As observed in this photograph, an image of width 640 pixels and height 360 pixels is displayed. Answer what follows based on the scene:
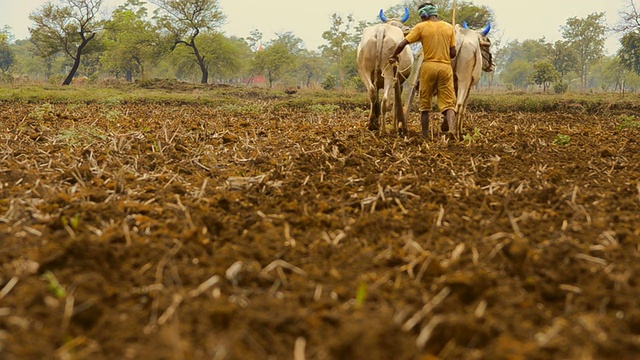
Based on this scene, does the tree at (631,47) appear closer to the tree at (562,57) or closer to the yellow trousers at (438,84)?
the tree at (562,57)

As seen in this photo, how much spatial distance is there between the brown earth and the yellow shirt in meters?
2.12

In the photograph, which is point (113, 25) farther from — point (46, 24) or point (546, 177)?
point (546, 177)

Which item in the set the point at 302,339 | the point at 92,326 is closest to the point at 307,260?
the point at 302,339

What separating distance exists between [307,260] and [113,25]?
1696 inches

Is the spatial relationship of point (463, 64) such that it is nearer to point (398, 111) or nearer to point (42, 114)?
point (398, 111)

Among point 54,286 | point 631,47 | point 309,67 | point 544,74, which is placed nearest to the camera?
point 54,286

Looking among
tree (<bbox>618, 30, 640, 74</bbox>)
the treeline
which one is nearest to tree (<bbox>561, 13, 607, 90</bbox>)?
the treeline

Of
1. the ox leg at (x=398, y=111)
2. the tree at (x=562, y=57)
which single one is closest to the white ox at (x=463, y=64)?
the ox leg at (x=398, y=111)

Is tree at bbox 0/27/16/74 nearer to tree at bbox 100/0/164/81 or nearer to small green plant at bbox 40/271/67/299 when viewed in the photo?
tree at bbox 100/0/164/81

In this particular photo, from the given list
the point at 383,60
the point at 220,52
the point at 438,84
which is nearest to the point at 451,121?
the point at 438,84

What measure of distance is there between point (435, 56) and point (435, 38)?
0.67 feet

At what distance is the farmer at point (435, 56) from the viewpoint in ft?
19.4

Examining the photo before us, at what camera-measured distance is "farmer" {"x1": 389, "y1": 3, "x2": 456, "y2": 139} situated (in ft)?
19.4

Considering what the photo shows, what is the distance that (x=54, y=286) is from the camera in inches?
70.8
